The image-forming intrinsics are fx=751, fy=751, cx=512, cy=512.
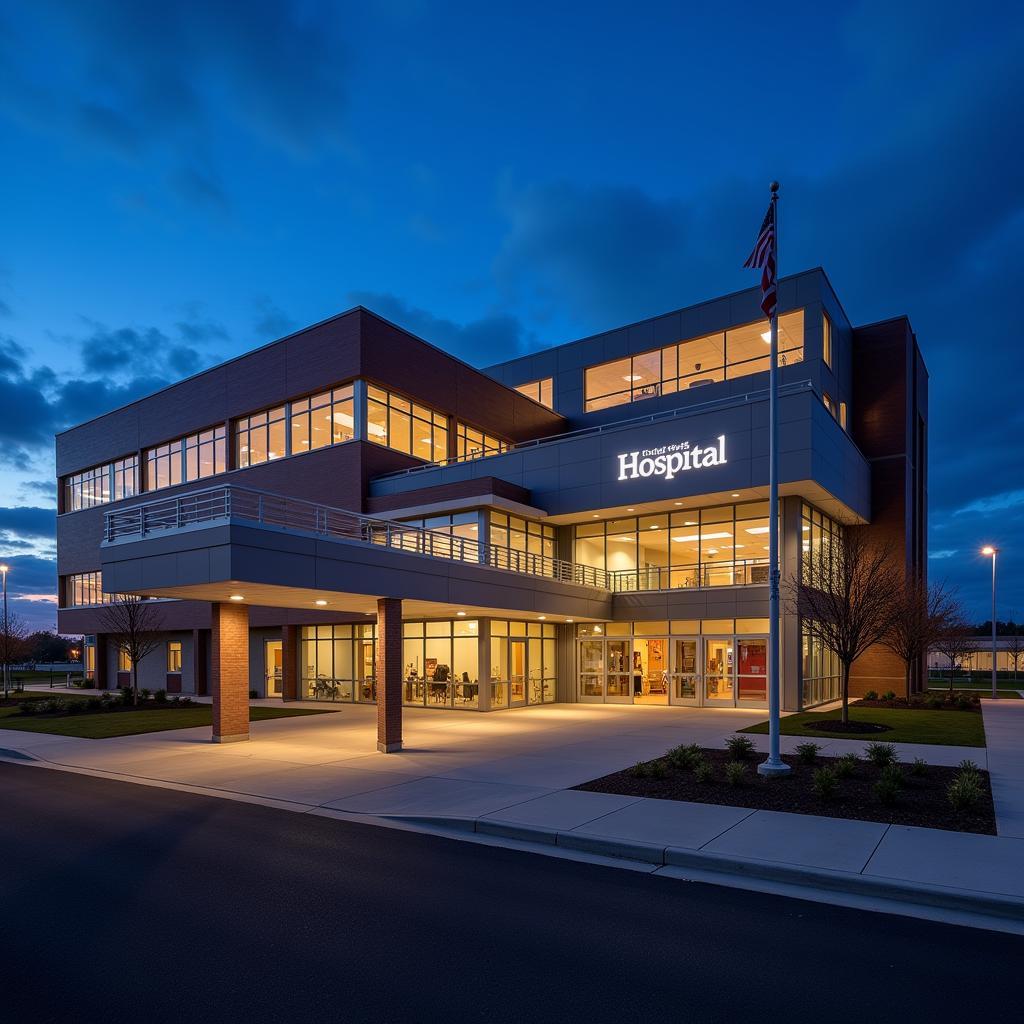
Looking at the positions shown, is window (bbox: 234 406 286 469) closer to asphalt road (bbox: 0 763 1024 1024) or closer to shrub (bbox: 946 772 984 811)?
asphalt road (bbox: 0 763 1024 1024)

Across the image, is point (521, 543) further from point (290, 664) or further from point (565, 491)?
point (290, 664)

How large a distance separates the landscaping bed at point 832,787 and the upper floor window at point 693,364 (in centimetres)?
2329

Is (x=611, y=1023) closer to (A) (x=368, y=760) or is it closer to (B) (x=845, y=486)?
(A) (x=368, y=760)

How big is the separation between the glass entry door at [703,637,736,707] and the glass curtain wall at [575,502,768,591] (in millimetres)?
2410

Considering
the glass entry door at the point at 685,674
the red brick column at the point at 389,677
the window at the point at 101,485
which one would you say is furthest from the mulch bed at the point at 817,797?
the window at the point at 101,485

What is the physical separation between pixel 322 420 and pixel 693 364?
18.2m

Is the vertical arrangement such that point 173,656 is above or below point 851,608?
below

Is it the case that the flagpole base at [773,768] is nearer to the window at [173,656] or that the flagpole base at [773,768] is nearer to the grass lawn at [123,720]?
the grass lawn at [123,720]

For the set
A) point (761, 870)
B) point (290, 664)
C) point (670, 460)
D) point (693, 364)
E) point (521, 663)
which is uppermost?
point (693, 364)

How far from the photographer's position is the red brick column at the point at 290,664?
35.3 m

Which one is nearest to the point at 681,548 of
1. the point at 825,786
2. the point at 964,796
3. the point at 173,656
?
the point at 825,786

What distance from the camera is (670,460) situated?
2998 centimetres

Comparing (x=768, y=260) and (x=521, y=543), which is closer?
(x=768, y=260)

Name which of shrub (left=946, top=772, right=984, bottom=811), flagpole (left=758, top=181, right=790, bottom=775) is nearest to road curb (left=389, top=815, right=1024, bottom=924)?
shrub (left=946, top=772, right=984, bottom=811)
